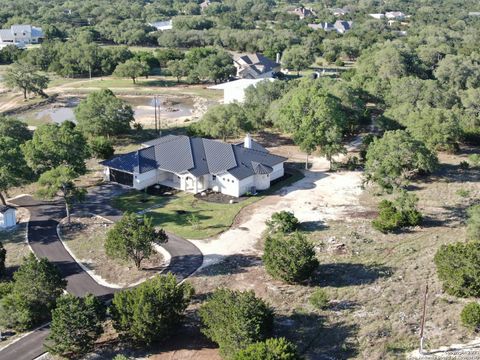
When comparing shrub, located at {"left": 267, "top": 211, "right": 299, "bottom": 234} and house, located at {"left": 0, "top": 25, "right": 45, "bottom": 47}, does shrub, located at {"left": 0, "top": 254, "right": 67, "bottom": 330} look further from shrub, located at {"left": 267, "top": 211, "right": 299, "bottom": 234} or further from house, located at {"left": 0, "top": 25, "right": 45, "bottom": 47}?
house, located at {"left": 0, "top": 25, "right": 45, "bottom": 47}

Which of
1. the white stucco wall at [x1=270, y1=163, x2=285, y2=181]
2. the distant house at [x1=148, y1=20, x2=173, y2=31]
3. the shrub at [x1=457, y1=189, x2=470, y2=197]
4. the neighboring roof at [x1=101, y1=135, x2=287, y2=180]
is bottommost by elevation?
the shrub at [x1=457, y1=189, x2=470, y2=197]

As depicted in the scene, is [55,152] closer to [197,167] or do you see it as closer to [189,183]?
[189,183]

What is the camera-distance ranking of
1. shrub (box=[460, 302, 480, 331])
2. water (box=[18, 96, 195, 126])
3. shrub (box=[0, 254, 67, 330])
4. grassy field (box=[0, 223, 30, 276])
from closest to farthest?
shrub (box=[460, 302, 480, 331]) → shrub (box=[0, 254, 67, 330]) → grassy field (box=[0, 223, 30, 276]) → water (box=[18, 96, 195, 126])

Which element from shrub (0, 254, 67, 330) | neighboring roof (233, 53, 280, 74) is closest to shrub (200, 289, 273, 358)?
shrub (0, 254, 67, 330)

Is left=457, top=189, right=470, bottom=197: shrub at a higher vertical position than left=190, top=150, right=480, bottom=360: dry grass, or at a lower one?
higher

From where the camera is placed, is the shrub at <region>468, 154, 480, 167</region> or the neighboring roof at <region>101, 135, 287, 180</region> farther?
the shrub at <region>468, 154, 480, 167</region>

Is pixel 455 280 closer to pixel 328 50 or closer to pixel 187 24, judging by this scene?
pixel 328 50

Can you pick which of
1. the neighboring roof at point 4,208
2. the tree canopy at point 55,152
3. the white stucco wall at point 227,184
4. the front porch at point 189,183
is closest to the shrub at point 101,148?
the tree canopy at point 55,152
